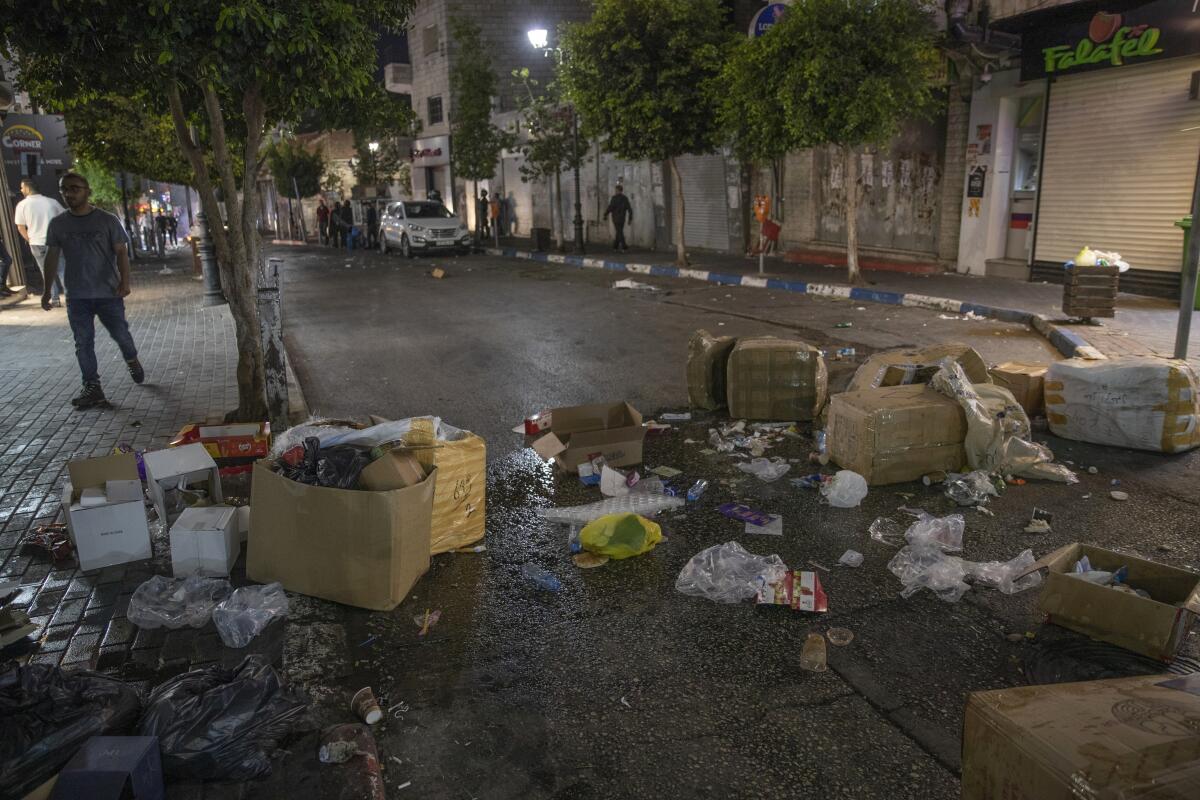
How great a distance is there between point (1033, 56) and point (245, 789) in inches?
610

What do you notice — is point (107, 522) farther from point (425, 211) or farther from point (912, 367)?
point (425, 211)

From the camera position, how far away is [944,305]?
12.5 m

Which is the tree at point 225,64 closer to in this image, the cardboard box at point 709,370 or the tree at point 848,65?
the cardboard box at point 709,370

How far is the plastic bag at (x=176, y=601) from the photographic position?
3631 mm

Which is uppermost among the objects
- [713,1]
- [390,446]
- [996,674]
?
[713,1]

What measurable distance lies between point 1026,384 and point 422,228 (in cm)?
2148

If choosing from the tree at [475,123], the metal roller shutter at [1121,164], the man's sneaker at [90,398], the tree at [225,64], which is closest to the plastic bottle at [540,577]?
the tree at [225,64]

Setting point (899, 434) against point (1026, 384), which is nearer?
point (899, 434)

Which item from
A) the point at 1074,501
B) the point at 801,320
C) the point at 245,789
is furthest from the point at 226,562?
the point at 801,320

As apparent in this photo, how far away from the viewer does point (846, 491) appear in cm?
498

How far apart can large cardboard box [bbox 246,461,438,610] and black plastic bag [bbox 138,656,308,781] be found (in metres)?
0.85

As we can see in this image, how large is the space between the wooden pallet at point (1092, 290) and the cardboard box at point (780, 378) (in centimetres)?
545

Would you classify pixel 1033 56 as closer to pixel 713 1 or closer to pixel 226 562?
pixel 713 1

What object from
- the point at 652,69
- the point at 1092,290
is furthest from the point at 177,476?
the point at 652,69
